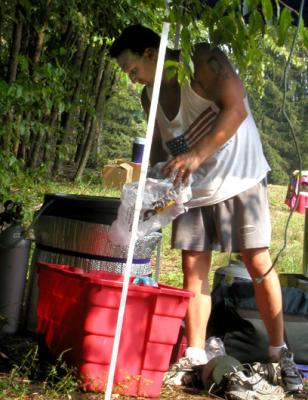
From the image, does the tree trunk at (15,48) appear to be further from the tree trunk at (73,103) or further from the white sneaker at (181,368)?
the white sneaker at (181,368)

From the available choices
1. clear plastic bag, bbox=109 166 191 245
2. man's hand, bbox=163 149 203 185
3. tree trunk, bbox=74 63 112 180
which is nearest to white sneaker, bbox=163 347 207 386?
clear plastic bag, bbox=109 166 191 245

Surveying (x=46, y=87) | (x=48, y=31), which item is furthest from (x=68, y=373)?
(x=48, y=31)

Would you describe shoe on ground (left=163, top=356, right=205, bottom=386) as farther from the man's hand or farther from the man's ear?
the man's ear

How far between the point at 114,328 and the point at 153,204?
53 cm

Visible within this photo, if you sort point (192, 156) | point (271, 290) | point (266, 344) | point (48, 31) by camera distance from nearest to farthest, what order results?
point (192, 156) < point (271, 290) < point (266, 344) < point (48, 31)

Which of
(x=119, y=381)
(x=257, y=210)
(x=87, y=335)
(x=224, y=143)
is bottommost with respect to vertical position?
(x=119, y=381)

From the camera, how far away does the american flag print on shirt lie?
130 inches

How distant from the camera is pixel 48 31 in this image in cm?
695

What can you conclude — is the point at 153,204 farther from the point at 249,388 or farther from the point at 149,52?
the point at 249,388

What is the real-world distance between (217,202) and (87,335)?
2.92 feet

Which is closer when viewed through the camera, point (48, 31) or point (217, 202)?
point (217, 202)

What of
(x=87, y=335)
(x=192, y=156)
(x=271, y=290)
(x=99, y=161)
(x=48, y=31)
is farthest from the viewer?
(x=99, y=161)

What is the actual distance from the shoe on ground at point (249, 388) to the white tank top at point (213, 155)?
79 centimetres

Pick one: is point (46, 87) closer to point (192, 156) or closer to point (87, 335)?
point (192, 156)
